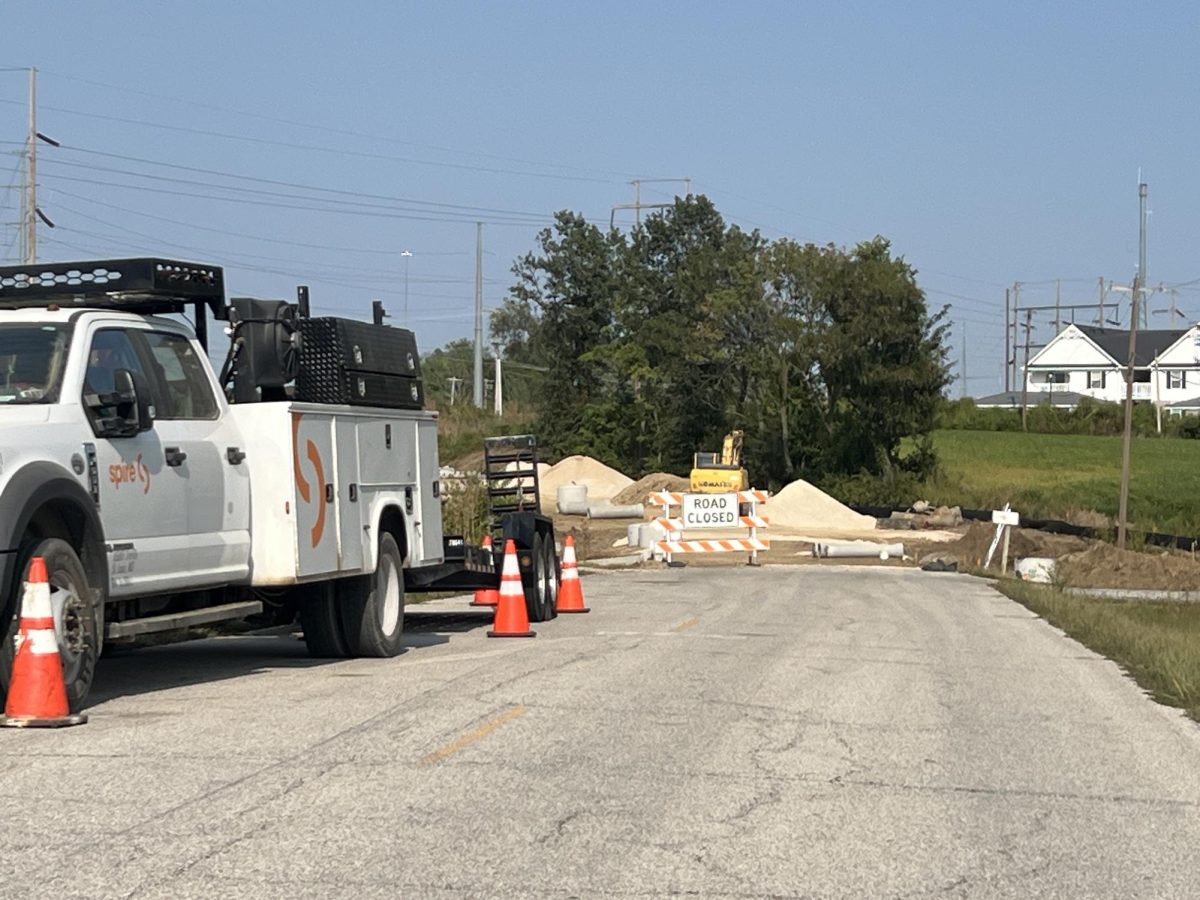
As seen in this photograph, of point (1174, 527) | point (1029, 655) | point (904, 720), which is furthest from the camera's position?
point (1174, 527)

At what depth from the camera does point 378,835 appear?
7.35 meters

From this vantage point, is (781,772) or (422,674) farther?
(422,674)

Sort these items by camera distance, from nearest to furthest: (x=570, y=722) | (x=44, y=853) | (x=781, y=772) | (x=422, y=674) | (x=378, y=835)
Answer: (x=44, y=853)
(x=378, y=835)
(x=781, y=772)
(x=570, y=722)
(x=422, y=674)

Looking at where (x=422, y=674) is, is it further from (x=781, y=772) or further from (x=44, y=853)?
(x=44, y=853)

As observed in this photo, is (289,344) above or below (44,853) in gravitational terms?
above

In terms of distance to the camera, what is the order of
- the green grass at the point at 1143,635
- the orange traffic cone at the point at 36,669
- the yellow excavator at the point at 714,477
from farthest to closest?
the yellow excavator at the point at 714,477 < the green grass at the point at 1143,635 < the orange traffic cone at the point at 36,669

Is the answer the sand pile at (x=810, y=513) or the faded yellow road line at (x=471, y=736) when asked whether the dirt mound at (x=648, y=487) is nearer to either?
the sand pile at (x=810, y=513)

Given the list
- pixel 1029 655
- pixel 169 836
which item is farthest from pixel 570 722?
pixel 1029 655

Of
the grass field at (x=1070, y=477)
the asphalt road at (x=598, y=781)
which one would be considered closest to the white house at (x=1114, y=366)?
the grass field at (x=1070, y=477)

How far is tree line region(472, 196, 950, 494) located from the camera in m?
75.1

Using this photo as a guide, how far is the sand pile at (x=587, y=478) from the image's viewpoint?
3137 inches

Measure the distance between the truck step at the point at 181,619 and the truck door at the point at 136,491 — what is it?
0.23 metres

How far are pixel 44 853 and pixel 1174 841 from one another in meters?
4.84

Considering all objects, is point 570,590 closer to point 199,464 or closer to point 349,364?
point 349,364
